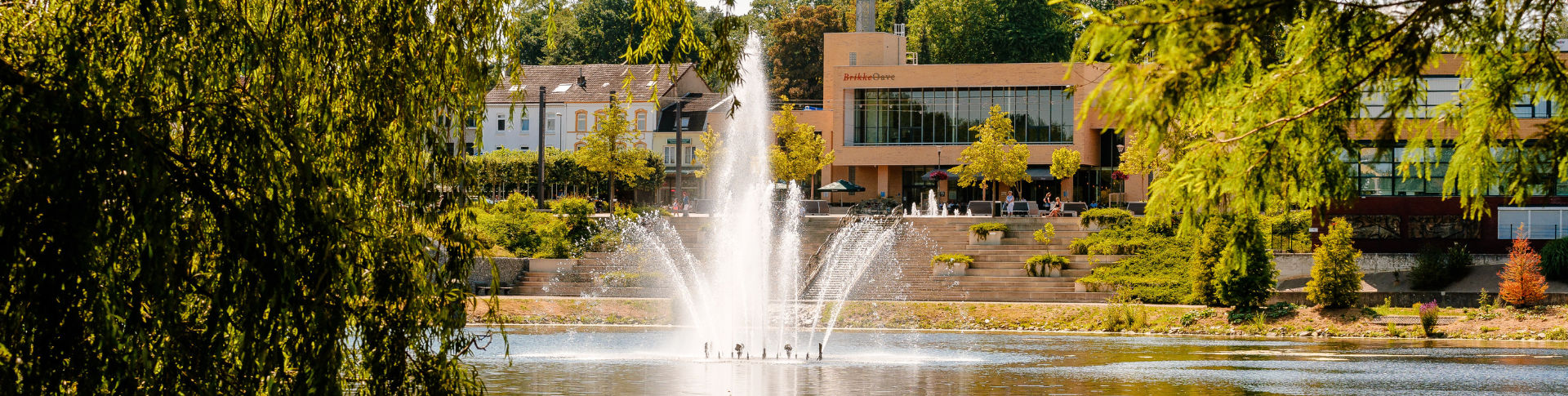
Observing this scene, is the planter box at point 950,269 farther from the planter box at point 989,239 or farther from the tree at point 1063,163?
the tree at point 1063,163

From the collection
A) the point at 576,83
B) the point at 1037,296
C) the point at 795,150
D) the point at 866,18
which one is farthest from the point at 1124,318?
the point at 576,83

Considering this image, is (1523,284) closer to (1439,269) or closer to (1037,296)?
(1439,269)

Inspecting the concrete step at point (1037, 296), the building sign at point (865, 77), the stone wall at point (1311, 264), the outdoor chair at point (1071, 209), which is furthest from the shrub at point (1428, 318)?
the building sign at point (865, 77)

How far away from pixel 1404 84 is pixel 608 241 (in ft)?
104

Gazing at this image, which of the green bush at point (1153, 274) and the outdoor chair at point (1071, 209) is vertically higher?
the outdoor chair at point (1071, 209)

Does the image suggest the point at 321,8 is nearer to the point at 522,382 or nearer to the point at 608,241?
the point at 522,382

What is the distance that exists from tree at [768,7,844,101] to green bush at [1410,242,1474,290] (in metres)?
51.3

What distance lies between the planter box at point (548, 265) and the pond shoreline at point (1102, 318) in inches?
158

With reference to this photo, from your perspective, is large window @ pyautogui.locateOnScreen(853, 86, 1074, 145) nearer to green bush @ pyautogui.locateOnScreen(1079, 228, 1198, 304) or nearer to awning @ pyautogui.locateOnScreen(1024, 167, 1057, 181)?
awning @ pyautogui.locateOnScreen(1024, 167, 1057, 181)

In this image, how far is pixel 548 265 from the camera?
112 feet

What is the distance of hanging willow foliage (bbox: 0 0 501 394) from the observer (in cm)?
518

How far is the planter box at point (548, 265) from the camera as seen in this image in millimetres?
34125

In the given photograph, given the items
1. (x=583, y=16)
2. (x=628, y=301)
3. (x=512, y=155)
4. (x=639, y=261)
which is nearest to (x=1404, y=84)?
(x=628, y=301)

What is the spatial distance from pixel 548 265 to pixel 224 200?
28902mm
